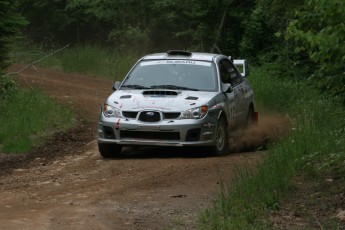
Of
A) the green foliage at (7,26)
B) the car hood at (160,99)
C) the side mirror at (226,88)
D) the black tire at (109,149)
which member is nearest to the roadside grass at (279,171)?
the side mirror at (226,88)

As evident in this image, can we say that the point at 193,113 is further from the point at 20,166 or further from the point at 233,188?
the point at 233,188

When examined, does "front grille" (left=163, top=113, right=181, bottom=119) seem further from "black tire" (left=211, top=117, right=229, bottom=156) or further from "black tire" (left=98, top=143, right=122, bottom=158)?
"black tire" (left=98, top=143, right=122, bottom=158)

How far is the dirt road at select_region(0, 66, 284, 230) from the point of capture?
28.5ft

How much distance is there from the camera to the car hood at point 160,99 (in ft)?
42.7

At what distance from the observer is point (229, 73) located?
15117 millimetres

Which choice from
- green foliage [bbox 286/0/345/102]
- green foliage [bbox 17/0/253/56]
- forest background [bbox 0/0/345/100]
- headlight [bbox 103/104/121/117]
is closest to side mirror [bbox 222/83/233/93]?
forest background [bbox 0/0/345/100]

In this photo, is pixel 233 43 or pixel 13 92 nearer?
pixel 13 92

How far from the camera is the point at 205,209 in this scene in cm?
875

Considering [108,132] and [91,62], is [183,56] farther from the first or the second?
[91,62]

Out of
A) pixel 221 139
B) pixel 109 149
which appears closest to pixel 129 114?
pixel 109 149

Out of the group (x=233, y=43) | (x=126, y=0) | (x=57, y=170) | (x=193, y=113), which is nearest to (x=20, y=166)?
(x=57, y=170)

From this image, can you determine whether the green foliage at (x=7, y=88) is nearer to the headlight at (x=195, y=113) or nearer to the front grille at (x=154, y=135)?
the front grille at (x=154, y=135)

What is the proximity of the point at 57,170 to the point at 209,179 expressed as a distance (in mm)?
2713

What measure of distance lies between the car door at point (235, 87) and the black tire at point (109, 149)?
7.37 feet
